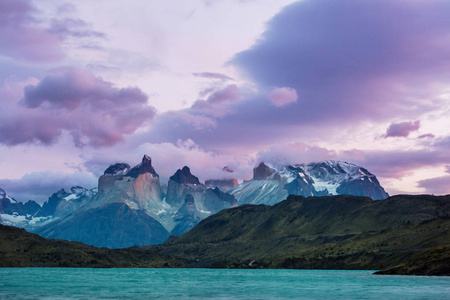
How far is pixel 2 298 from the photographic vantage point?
430 feet

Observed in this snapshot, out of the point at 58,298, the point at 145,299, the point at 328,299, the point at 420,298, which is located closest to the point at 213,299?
the point at 145,299

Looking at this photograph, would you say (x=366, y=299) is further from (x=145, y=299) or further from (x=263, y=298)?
(x=145, y=299)

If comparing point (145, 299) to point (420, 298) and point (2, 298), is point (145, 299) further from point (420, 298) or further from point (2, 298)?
point (420, 298)

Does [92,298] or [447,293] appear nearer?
[92,298]

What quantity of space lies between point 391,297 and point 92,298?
235ft

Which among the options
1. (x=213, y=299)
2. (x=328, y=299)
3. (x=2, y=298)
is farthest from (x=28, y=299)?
(x=328, y=299)

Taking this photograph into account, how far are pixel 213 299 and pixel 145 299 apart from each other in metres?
16.0

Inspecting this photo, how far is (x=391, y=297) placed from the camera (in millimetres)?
138625

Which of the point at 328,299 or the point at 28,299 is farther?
the point at 328,299

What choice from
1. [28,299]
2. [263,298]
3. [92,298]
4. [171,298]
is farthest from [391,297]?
[28,299]

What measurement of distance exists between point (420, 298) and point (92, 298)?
7645 centimetres

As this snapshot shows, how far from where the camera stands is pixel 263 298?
139750 mm

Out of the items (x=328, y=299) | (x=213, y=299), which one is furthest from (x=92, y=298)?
(x=328, y=299)

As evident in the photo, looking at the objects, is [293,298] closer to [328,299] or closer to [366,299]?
[328,299]
